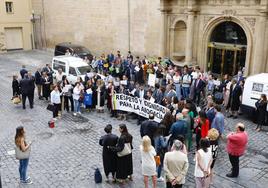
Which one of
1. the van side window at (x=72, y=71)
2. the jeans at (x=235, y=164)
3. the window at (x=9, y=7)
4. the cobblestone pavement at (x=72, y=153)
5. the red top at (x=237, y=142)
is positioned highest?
the window at (x=9, y=7)

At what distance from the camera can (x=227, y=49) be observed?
19.2 meters

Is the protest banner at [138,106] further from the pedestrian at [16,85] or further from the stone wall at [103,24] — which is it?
the stone wall at [103,24]

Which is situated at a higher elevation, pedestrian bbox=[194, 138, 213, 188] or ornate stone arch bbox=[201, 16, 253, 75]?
ornate stone arch bbox=[201, 16, 253, 75]

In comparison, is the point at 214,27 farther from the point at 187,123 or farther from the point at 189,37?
the point at 187,123

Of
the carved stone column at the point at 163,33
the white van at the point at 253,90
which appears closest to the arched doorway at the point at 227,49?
the carved stone column at the point at 163,33

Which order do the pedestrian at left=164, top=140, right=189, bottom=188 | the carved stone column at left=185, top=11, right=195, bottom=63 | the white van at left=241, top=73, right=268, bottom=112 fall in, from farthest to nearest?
the carved stone column at left=185, top=11, right=195, bottom=63 < the white van at left=241, top=73, right=268, bottom=112 < the pedestrian at left=164, top=140, right=189, bottom=188

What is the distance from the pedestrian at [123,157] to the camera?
800 cm

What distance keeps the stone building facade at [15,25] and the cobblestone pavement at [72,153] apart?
21.4m

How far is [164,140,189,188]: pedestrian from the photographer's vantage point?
6879 millimetres

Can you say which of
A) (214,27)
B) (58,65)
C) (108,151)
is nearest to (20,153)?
(108,151)

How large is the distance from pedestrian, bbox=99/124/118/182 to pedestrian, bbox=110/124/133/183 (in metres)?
0.14

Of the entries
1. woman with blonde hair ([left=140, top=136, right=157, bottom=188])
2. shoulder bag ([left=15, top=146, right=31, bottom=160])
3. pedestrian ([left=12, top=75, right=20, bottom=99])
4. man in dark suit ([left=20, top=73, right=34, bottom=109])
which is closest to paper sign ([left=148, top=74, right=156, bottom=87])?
man in dark suit ([left=20, top=73, right=34, bottom=109])

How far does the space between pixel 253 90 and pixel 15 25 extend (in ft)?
95.2

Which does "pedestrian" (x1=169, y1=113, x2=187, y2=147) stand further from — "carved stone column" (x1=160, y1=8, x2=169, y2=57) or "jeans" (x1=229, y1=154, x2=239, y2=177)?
"carved stone column" (x1=160, y1=8, x2=169, y2=57)
